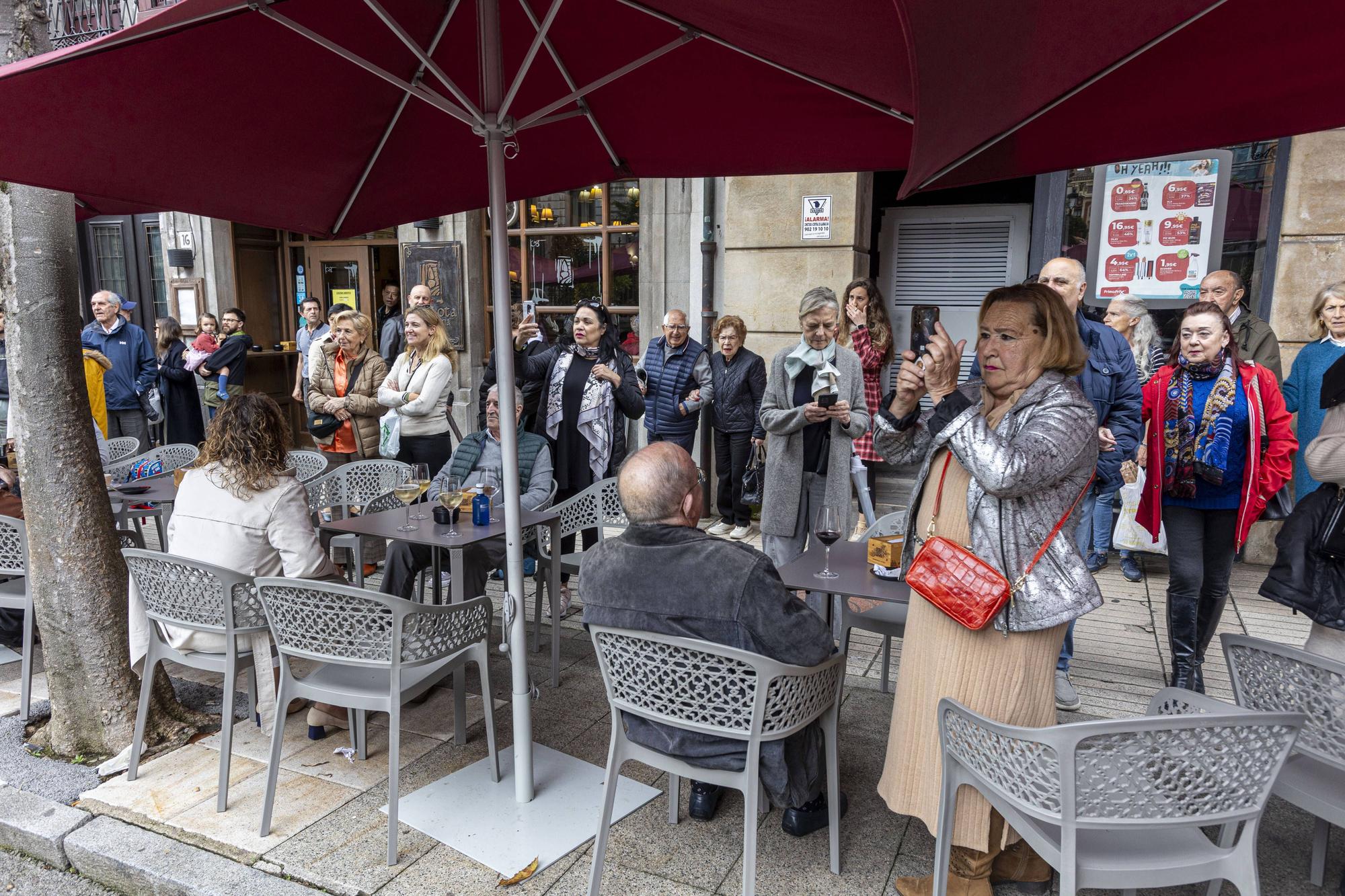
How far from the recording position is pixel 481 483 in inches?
166

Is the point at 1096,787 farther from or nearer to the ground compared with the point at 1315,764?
farther from the ground

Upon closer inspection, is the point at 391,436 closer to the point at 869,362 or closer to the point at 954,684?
the point at 869,362

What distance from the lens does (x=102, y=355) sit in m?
7.47

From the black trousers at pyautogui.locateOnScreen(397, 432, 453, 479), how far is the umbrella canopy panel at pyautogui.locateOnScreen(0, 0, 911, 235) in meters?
2.04

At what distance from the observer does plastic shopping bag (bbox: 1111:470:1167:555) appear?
5781 millimetres

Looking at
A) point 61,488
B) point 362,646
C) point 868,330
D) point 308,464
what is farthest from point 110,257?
point 362,646

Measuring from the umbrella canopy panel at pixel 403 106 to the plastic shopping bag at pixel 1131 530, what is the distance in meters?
3.55

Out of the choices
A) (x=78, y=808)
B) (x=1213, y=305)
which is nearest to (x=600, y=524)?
(x=78, y=808)

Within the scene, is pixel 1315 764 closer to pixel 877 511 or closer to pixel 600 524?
pixel 600 524

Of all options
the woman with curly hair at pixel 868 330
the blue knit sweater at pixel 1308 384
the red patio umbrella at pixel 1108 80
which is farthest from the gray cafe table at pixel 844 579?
the woman with curly hair at pixel 868 330

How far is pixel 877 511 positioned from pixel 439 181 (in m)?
4.54

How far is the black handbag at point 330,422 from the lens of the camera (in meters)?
6.13

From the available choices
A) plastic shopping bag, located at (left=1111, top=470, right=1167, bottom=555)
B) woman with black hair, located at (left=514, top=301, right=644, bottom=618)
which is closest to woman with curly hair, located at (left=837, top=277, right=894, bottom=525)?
plastic shopping bag, located at (left=1111, top=470, right=1167, bottom=555)

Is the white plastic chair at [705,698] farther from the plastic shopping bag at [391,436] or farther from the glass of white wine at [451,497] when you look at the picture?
the plastic shopping bag at [391,436]
